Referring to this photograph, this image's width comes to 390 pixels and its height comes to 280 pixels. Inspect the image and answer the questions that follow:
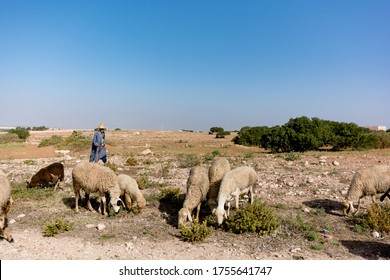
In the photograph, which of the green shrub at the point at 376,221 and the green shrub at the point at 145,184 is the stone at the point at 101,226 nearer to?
the green shrub at the point at 145,184

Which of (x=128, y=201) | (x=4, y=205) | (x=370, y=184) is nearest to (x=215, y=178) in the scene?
(x=128, y=201)

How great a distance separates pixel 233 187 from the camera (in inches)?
331

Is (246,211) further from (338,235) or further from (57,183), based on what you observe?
(57,183)

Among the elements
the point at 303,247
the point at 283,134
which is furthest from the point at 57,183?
the point at 283,134

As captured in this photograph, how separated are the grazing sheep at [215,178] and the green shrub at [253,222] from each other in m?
1.30

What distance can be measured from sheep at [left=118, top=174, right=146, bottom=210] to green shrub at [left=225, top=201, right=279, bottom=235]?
9.61 ft

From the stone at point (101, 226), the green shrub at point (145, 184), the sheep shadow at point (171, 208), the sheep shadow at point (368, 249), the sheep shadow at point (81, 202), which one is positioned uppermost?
the green shrub at point (145, 184)

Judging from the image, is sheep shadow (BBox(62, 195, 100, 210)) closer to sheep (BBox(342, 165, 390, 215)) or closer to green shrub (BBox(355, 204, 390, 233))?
green shrub (BBox(355, 204, 390, 233))

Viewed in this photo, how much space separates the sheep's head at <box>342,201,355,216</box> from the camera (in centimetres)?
867

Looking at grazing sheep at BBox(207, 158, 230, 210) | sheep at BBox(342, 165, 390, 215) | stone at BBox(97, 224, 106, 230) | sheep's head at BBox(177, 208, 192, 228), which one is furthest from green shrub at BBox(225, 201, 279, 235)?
stone at BBox(97, 224, 106, 230)

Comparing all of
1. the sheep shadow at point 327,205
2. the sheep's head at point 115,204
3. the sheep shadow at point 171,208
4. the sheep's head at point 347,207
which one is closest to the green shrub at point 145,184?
the sheep shadow at point 171,208

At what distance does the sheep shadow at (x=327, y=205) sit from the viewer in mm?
9084

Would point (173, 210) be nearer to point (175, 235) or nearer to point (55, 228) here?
point (175, 235)

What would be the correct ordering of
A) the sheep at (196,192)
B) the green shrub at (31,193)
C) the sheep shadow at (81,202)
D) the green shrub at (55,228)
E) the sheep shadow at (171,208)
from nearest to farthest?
1. the green shrub at (55,228)
2. the sheep at (196,192)
3. the sheep shadow at (171,208)
4. the sheep shadow at (81,202)
5. the green shrub at (31,193)
